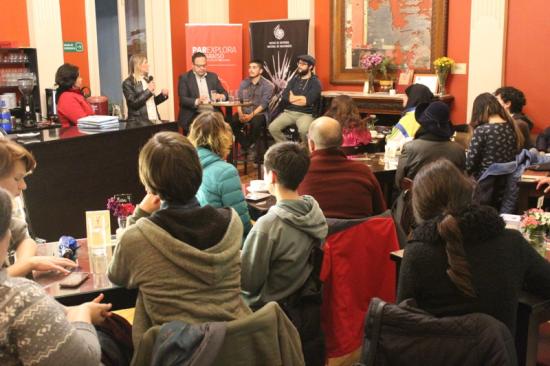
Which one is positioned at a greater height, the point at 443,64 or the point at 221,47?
the point at 221,47

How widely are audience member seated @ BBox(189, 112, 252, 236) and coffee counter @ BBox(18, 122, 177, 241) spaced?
152 cm

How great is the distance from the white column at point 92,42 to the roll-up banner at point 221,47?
60.5 inches

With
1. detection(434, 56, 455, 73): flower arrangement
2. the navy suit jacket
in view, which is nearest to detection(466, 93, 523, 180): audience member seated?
detection(434, 56, 455, 73): flower arrangement

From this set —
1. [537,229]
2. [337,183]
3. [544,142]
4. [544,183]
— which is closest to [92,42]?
[544,142]

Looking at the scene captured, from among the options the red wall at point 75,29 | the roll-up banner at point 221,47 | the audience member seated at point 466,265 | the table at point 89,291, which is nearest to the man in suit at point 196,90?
the roll-up banner at point 221,47

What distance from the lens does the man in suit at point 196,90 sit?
8672 mm

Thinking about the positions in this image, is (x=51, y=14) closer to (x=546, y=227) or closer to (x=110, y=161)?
(x=110, y=161)

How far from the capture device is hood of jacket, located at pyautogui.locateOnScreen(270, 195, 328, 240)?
8.96 feet

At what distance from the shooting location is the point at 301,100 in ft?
27.9

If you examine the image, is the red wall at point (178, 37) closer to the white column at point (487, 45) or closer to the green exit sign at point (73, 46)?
the green exit sign at point (73, 46)

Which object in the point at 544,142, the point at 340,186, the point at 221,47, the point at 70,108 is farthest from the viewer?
the point at 221,47

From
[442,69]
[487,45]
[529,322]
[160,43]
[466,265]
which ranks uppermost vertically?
[160,43]

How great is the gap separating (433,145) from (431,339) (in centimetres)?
274

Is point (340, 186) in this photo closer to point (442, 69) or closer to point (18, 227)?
point (18, 227)
